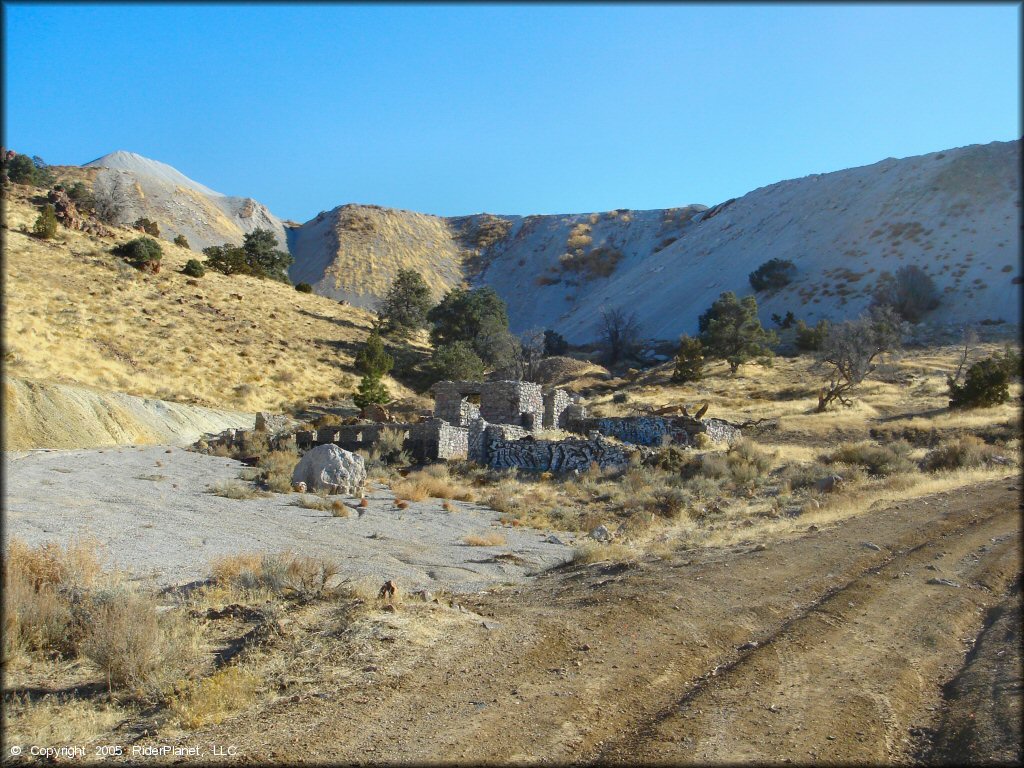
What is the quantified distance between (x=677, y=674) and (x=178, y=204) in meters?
90.5

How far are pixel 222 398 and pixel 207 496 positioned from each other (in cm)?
1769

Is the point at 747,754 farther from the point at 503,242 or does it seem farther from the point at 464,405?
the point at 503,242

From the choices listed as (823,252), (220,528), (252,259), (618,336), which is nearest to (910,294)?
(823,252)

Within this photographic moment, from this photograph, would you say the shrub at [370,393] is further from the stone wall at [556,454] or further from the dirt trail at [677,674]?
the dirt trail at [677,674]

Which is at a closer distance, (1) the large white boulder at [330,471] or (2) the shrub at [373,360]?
(1) the large white boulder at [330,471]

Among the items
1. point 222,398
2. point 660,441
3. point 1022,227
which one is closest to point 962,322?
point 660,441

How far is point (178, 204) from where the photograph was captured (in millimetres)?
83500

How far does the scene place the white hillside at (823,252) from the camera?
5575 cm

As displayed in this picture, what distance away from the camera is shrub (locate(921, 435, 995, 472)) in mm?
20406

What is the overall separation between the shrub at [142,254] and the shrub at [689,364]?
31.8 metres

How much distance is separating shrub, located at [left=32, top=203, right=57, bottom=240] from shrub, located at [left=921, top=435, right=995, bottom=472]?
4445cm

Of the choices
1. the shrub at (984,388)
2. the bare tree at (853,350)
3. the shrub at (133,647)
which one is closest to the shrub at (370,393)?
the bare tree at (853,350)

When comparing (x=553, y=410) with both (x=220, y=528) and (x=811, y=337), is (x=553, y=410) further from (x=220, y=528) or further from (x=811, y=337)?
(x=811, y=337)

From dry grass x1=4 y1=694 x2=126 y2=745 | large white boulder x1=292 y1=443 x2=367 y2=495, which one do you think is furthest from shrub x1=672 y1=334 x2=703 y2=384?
dry grass x1=4 y1=694 x2=126 y2=745
